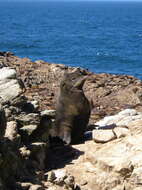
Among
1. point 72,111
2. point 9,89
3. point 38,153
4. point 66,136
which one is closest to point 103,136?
point 66,136

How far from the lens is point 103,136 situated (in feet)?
30.1

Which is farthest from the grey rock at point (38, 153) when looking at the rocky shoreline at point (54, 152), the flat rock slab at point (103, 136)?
the flat rock slab at point (103, 136)

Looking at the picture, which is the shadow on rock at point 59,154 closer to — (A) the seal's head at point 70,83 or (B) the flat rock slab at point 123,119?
(A) the seal's head at point 70,83

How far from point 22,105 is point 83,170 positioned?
1.53 m

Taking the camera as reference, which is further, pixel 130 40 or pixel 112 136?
pixel 130 40

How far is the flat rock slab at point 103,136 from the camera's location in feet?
29.7

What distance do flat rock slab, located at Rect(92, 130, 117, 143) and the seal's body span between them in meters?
0.53

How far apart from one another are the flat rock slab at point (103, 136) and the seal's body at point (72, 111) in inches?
20.7

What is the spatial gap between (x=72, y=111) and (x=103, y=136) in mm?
956

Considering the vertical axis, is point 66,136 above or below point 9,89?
below

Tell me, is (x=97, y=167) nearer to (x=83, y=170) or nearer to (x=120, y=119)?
(x=83, y=170)

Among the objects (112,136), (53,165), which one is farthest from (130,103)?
(53,165)

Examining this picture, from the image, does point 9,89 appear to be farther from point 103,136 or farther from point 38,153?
point 103,136

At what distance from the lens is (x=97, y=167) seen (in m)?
8.27
